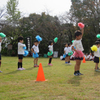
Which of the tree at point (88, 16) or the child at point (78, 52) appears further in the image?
the tree at point (88, 16)

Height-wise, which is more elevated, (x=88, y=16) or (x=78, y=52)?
(x=88, y=16)

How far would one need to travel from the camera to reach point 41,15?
30875 millimetres

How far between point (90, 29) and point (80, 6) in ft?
15.4

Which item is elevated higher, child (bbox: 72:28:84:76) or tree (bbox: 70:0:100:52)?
tree (bbox: 70:0:100:52)

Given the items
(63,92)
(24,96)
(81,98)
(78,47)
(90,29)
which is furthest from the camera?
(90,29)

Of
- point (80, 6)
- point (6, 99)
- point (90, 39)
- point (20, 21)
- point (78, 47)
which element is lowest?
point (6, 99)

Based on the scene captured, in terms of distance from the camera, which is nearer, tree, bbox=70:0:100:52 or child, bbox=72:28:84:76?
child, bbox=72:28:84:76

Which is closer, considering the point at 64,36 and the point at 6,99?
the point at 6,99

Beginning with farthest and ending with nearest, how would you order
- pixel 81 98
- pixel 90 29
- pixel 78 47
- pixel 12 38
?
pixel 12 38 < pixel 90 29 < pixel 78 47 < pixel 81 98

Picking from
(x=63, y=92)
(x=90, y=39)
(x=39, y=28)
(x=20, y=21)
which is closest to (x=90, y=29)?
(x=90, y=39)

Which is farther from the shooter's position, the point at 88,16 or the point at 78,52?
the point at 88,16

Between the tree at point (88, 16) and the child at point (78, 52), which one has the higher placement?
the tree at point (88, 16)

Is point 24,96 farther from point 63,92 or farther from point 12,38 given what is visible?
point 12,38

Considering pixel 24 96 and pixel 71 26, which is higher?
pixel 71 26
